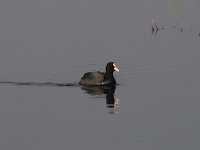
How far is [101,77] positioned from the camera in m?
34.9

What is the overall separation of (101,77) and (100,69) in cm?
330

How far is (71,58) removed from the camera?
127 ft

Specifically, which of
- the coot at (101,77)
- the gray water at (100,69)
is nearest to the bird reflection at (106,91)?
the gray water at (100,69)

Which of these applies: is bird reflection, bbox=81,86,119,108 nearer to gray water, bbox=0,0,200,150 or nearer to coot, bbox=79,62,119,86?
gray water, bbox=0,0,200,150

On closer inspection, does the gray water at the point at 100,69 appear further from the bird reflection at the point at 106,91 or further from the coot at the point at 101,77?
the coot at the point at 101,77

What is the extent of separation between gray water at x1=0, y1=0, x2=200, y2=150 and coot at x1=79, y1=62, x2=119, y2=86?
402mm

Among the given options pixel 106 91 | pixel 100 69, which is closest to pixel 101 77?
pixel 106 91

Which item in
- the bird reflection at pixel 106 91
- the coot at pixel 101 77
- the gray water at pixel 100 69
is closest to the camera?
the gray water at pixel 100 69

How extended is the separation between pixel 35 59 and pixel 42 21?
10948mm

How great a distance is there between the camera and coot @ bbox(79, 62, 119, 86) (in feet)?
112

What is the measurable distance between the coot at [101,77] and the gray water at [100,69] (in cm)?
40

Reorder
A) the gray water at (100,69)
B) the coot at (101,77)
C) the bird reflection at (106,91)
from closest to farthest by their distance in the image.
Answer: the gray water at (100,69) → the bird reflection at (106,91) → the coot at (101,77)

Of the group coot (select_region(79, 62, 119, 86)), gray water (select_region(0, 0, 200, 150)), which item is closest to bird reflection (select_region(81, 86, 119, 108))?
gray water (select_region(0, 0, 200, 150))

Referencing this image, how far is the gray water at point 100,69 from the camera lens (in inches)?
979
